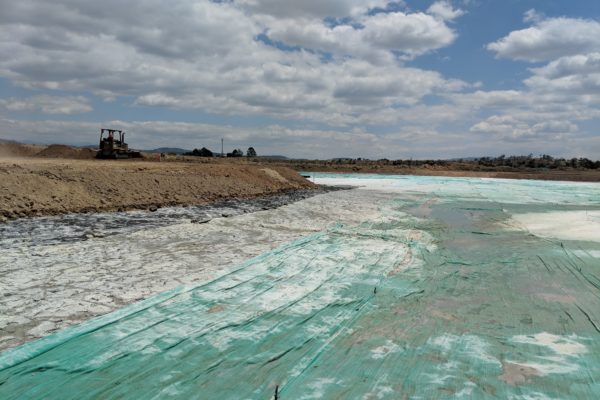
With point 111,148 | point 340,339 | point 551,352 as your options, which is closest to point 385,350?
point 340,339

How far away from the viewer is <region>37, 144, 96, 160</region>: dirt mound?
26688 mm

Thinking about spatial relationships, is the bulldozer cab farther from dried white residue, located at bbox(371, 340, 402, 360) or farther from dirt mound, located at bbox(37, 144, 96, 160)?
dried white residue, located at bbox(371, 340, 402, 360)

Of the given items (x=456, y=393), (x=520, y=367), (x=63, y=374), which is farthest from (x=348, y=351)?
(x=63, y=374)

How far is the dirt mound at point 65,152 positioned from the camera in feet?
87.6

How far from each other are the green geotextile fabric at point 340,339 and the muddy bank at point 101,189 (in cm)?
597

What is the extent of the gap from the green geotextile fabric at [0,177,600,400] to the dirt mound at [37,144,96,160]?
24911 mm

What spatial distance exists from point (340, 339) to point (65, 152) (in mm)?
28870

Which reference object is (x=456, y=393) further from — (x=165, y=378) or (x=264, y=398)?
(x=165, y=378)

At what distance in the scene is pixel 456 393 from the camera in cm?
236

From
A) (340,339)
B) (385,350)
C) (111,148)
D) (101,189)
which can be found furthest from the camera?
(111,148)

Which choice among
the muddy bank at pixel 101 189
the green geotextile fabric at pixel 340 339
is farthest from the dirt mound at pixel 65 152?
the green geotextile fabric at pixel 340 339

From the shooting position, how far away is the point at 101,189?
10602mm

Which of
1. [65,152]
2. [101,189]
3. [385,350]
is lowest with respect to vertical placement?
[385,350]

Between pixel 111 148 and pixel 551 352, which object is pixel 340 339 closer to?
pixel 551 352
